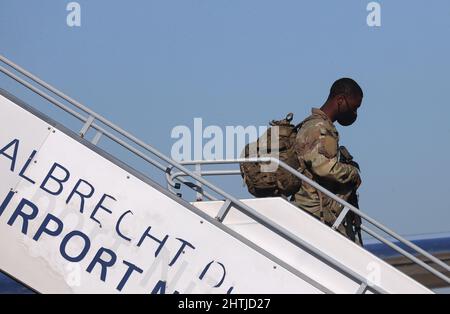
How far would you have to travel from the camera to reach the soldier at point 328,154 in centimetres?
858

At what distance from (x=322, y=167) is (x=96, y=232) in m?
2.57

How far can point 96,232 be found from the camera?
6.73 m

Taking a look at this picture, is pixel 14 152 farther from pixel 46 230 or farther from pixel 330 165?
pixel 330 165

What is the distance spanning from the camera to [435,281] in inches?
1427

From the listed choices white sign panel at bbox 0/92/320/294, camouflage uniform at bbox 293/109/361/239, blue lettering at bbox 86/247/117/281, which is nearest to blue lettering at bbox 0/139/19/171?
white sign panel at bbox 0/92/320/294

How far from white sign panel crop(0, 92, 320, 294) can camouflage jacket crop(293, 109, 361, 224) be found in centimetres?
190

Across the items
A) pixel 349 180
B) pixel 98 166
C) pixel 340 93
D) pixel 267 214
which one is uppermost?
pixel 340 93

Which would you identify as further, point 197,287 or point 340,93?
point 340,93

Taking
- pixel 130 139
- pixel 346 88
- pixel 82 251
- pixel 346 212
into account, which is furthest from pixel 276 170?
pixel 82 251

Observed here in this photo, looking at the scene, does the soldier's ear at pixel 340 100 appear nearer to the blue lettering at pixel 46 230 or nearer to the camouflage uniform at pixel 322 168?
the camouflage uniform at pixel 322 168

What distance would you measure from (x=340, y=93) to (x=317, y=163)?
706mm

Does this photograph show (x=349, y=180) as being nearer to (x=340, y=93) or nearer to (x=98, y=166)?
(x=340, y=93)
